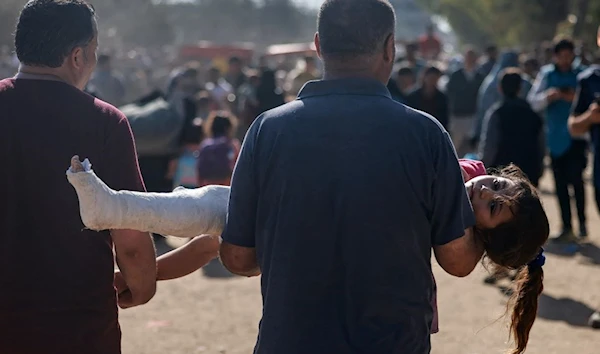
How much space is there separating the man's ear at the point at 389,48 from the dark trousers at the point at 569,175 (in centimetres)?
775

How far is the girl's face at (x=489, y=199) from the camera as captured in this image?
328 centimetres

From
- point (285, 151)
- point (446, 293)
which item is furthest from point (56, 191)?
point (446, 293)

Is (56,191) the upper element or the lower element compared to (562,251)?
upper

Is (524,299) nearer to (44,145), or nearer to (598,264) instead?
(44,145)

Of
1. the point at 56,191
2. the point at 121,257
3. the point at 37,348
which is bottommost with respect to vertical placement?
the point at 37,348

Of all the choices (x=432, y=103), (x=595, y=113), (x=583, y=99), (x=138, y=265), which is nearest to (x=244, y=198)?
(x=138, y=265)

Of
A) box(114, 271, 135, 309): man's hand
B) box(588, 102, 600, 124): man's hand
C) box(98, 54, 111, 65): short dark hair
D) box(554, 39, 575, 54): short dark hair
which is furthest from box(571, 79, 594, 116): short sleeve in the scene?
box(98, 54, 111, 65): short dark hair

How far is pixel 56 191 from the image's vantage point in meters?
3.30

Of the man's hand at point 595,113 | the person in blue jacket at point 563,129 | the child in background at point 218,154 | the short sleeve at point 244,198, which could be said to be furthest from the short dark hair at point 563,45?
the short sleeve at point 244,198

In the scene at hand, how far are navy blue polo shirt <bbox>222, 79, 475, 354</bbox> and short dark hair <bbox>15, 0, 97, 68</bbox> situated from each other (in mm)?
770

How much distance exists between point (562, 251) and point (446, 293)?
92.2 inches

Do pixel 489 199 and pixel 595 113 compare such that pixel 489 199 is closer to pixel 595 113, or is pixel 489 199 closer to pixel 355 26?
pixel 355 26

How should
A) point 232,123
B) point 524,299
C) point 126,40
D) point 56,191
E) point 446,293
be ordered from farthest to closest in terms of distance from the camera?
Result: point 126,40, point 232,123, point 446,293, point 524,299, point 56,191

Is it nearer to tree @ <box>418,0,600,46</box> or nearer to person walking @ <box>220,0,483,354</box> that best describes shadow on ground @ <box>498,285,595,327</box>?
person walking @ <box>220,0,483,354</box>
